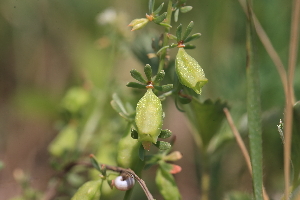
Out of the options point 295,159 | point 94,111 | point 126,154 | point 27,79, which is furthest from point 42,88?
point 295,159

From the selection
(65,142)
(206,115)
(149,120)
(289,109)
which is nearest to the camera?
(149,120)

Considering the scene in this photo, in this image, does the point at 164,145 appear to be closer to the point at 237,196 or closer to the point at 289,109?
the point at 289,109

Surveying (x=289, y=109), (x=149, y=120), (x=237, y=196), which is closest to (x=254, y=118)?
(x=289, y=109)

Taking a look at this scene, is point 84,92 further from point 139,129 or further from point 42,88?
point 139,129

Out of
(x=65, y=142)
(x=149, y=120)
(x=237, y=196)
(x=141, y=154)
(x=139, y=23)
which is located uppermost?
(x=139, y=23)

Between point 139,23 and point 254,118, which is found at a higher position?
point 139,23

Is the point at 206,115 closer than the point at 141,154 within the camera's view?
No

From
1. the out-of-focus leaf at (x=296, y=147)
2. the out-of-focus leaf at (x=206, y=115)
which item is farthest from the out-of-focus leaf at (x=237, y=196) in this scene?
the out-of-focus leaf at (x=296, y=147)

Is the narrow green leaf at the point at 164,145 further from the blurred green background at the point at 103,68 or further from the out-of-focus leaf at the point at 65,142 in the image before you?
the out-of-focus leaf at the point at 65,142
